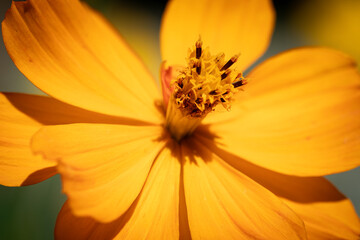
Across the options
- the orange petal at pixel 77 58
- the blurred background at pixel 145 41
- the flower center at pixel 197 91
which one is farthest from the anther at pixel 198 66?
the blurred background at pixel 145 41

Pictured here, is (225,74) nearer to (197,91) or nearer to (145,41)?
(197,91)

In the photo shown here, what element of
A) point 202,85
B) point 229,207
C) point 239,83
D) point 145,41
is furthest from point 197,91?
point 145,41

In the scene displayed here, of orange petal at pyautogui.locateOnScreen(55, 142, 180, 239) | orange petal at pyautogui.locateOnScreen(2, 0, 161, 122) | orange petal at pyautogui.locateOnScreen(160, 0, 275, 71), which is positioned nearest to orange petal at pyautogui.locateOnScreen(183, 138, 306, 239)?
orange petal at pyautogui.locateOnScreen(55, 142, 180, 239)

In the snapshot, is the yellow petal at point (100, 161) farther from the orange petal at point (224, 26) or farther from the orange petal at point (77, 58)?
the orange petal at point (224, 26)

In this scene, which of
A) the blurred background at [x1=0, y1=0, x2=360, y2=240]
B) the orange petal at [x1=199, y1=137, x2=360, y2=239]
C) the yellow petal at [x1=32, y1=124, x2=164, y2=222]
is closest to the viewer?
the yellow petal at [x1=32, y1=124, x2=164, y2=222]

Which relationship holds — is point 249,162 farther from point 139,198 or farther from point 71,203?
point 71,203

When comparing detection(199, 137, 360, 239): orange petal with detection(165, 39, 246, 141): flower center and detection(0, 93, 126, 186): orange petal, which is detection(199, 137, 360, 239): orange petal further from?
detection(0, 93, 126, 186): orange petal
